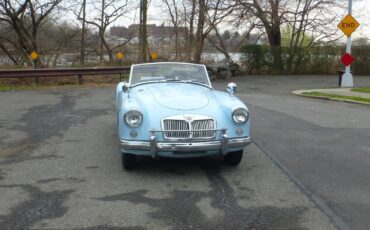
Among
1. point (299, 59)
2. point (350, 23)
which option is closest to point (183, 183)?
point (350, 23)

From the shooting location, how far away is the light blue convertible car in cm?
581

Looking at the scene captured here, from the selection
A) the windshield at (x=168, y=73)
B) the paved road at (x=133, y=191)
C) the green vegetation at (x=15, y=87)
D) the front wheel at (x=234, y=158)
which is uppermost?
the windshield at (x=168, y=73)

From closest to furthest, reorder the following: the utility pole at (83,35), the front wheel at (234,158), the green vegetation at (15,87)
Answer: the front wheel at (234,158)
the green vegetation at (15,87)
the utility pole at (83,35)

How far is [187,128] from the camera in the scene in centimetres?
586

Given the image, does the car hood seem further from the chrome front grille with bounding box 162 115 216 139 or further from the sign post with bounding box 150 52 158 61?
the sign post with bounding box 150 52 158 61

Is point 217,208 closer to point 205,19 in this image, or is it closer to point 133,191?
point 133,191

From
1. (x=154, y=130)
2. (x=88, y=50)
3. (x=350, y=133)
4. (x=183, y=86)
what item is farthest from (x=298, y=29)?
(x=154, y=130)

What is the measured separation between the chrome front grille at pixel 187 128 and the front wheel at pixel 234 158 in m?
0.57

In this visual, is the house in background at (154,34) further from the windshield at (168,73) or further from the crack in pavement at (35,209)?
the crack in pavement at (35,209)

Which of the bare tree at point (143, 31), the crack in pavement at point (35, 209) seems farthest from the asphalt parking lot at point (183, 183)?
the bare tree at point (143, 31)

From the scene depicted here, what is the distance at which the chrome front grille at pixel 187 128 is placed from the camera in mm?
5840

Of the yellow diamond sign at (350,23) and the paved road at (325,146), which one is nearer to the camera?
the paved road at (325,146)

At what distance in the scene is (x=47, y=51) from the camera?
27094 mm

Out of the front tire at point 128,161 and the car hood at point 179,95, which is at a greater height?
the car hood at point 179,95
